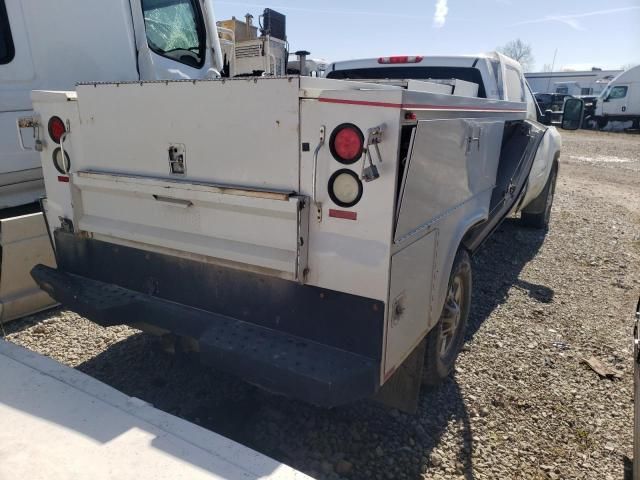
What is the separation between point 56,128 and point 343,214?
1840mm

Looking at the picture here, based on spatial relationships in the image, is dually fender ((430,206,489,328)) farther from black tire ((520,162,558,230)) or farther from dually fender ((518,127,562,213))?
black tire ((520,162,558,230))

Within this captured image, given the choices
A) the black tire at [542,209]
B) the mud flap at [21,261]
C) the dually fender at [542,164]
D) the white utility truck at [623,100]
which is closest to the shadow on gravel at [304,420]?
the mud flap at [21,261]

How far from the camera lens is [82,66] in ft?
13.4

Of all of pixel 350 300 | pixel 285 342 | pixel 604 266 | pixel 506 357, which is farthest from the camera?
pixel 604 266

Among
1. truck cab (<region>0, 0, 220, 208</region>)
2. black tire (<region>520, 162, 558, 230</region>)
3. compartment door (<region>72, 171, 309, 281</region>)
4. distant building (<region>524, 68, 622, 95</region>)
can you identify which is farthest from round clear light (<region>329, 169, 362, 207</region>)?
distant building (<region>524, 68, 622, 95</region>)

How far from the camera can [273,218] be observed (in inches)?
85.1

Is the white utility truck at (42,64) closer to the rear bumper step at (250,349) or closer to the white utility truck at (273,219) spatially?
the white utility truck at (273,219)

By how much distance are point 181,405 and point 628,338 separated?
11.2 ft

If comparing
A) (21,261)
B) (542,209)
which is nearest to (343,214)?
(21,261)

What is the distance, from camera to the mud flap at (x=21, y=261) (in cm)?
362

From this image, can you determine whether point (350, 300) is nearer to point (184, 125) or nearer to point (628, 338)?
point (184, 125)

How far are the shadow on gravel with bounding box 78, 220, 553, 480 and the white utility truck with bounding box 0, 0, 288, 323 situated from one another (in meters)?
1.02

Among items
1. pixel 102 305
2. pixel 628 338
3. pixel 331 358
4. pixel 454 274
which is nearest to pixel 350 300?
pixel 331 358

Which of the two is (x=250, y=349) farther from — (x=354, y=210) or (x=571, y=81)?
A: (x=571, y=81)
